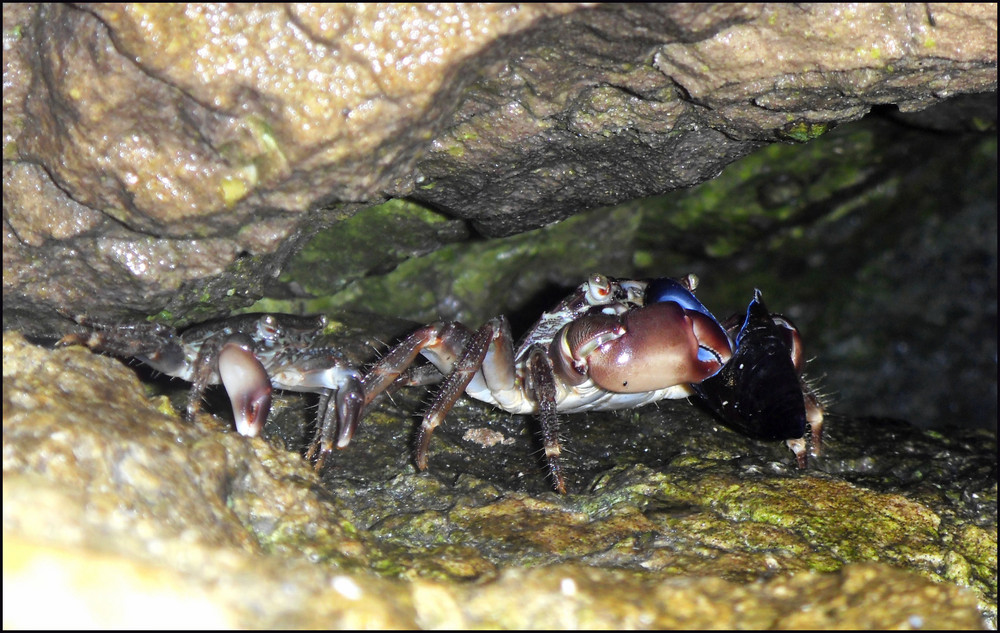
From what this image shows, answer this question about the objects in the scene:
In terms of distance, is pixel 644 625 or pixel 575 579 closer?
pixel 644 625

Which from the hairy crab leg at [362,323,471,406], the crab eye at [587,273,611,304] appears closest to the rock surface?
the hairy crab leg at [362,323,471,406]

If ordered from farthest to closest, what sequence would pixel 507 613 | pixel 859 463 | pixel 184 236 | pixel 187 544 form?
pixel 859 463, pixel 184 236, pixel 507 613, pixel 187 544

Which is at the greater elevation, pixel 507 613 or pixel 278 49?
pixel 278 49

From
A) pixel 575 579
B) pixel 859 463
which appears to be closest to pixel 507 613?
pixel 575 579

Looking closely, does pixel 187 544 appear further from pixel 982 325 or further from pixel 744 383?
pixel 982 325

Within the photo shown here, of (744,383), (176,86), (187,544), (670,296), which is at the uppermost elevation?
(176,86)

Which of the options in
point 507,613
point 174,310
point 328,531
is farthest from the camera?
point 174,310

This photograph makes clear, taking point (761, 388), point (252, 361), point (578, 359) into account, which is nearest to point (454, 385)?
point (578, 359)

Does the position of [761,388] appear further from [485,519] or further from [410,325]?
[410,325]
